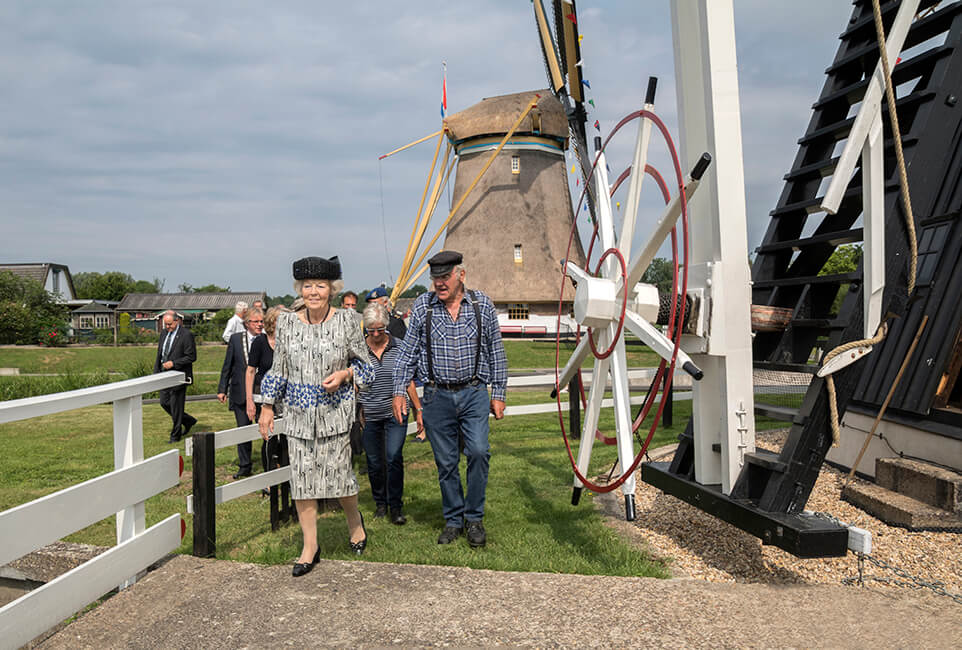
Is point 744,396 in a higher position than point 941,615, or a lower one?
higher

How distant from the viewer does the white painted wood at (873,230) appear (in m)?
3.62

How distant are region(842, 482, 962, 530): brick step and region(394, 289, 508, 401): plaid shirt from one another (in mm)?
2780

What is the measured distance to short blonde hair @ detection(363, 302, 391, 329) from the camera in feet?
18.2

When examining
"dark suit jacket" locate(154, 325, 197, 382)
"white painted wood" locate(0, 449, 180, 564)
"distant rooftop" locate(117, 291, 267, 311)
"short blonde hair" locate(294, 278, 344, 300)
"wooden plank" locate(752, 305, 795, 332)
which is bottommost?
"white painted wood" locate(0, 449, 180, 564)

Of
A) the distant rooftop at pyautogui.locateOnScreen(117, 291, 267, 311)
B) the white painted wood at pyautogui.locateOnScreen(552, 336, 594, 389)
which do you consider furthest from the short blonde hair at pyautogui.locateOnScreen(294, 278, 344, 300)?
the distant rooftop at pyautogui.locateOnScreen(117, 291, 267, 311)

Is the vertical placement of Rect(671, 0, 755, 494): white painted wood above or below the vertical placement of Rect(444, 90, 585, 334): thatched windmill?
below

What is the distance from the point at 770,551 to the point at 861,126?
2.60 meters

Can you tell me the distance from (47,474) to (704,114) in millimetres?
7539

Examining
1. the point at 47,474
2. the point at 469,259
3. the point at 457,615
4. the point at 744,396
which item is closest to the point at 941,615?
the point at 744,396

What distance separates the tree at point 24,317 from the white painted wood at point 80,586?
35399 millimetres

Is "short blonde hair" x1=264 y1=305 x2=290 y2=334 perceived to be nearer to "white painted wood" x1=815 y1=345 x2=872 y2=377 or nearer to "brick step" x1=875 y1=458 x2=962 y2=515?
"white painted wood" x1=815 y1=345 x2=872 y2=377

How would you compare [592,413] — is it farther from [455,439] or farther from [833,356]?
[833,356]

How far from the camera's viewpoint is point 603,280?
4375 mm

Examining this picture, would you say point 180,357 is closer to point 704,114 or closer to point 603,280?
point 603,280
